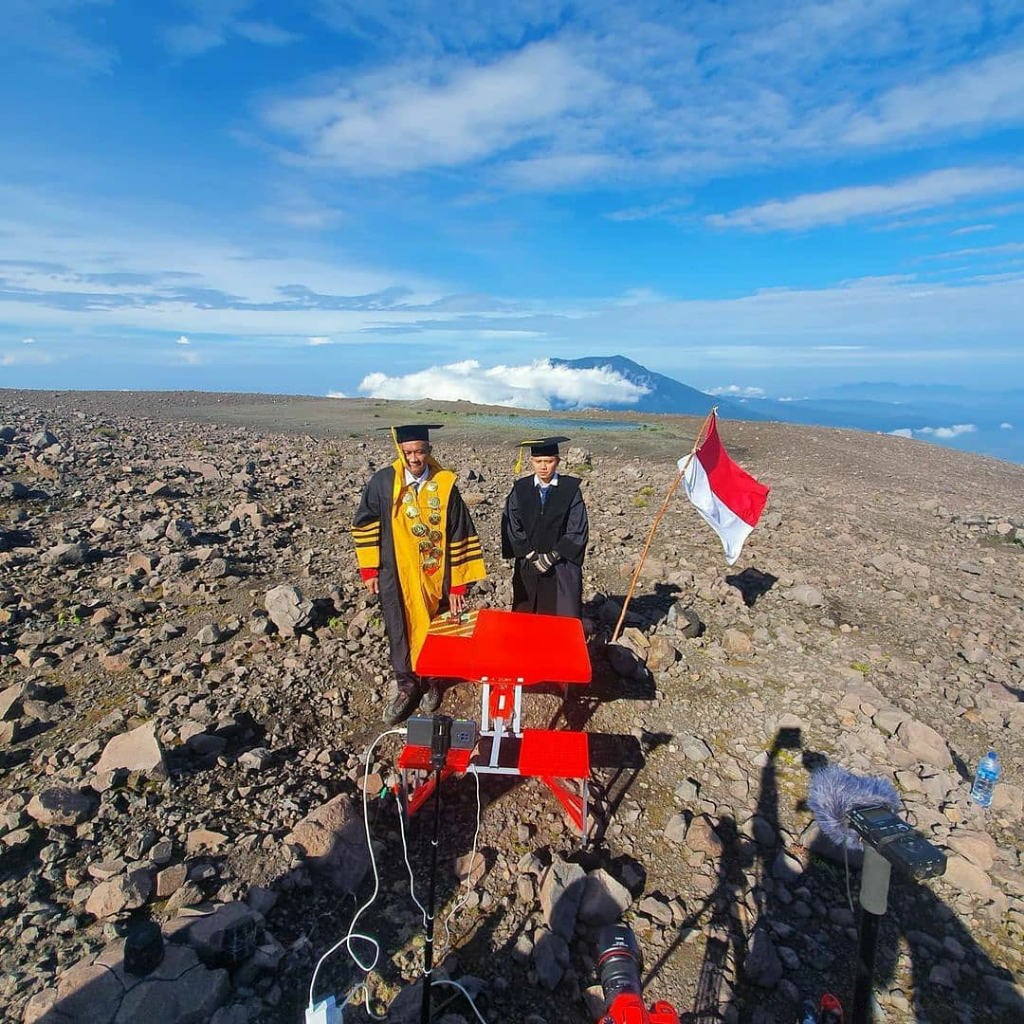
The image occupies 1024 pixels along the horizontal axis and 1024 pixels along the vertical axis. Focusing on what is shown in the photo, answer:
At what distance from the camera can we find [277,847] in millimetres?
3285

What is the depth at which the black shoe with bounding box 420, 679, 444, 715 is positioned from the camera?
196 inches

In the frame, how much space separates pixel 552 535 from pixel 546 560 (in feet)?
0.73

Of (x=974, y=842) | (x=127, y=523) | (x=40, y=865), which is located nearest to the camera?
(x=40, y=865)

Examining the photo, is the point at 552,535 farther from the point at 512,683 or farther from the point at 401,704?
the point at 401,704

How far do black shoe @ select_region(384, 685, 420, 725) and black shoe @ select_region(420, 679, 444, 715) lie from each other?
0.20 ft

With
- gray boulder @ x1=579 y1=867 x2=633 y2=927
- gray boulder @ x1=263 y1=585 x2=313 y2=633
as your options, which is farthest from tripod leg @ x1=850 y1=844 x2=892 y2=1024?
gray boulder @ x1=263 y1=585 x2=313 y2=633

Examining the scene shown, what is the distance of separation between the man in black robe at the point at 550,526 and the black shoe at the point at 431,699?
1.26 meters

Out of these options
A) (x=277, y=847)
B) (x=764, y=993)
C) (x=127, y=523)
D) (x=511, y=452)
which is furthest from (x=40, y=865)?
(x=511, y=452)

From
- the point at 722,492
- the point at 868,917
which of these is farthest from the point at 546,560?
the point at 868,917

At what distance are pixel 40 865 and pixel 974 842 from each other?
5.07 metres

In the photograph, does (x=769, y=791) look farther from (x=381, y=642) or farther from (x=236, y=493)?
(x=236, y=493)

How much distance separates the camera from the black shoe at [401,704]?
4.75 metres

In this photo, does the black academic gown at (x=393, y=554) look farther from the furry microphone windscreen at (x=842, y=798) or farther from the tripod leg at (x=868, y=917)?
the tripod leg at (x=868, y=917)

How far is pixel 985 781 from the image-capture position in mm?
3846
